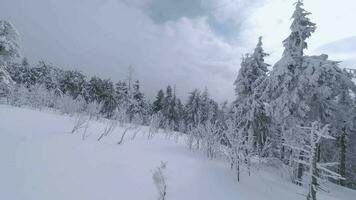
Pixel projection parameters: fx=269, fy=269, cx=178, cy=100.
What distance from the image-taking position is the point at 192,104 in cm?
5488

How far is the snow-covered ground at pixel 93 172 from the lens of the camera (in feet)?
25.3

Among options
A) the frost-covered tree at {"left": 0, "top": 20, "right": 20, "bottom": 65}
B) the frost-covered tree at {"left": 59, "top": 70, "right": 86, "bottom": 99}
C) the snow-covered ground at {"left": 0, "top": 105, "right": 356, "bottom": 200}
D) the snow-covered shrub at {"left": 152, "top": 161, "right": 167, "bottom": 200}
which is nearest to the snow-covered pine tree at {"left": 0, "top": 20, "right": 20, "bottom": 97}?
the frost-covered tree at {"left": 0, "top": 20, "right": 20, "bottom": 65}

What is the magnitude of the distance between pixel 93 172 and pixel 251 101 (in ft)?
48.9

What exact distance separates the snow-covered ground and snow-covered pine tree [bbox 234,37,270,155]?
806 centimetres

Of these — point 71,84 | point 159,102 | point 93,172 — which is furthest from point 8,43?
point 71,84

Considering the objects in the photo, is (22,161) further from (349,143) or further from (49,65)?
(49,65)

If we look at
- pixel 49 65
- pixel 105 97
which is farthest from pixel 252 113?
pixel 49 65

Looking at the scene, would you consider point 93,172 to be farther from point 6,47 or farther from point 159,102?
point 159,102

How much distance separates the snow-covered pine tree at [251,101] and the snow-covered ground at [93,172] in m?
8.06

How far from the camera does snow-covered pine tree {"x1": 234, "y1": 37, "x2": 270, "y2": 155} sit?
67.6 ft

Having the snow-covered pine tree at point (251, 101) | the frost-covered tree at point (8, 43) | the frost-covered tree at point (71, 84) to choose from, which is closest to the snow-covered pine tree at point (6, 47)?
the frost-covered tree at point (8, 43)

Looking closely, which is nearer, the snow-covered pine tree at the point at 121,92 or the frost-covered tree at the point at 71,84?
the snow-covered pine tree at the point at 121,92

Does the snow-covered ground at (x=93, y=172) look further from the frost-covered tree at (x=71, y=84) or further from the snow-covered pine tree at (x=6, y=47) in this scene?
the frost-covered tree at (x=71, y=84)

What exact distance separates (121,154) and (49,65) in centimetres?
7772
